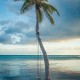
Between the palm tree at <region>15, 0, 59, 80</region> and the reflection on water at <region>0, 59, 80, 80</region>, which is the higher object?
the palm tree at <region>15, 0, 59, 80</region>

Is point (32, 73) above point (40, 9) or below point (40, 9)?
below

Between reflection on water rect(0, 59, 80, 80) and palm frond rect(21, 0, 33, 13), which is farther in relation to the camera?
reflection on water rect(0, 59, 80, 80)

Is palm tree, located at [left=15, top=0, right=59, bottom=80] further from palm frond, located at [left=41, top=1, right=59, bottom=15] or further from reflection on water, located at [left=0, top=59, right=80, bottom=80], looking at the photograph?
reflection on water, located at [left=0, top=59, right=80, bottom=80]

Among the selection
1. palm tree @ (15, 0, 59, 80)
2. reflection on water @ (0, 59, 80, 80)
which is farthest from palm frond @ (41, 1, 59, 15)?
reflection on water @ (0, 59, 80, 80)

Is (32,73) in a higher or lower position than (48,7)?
lower

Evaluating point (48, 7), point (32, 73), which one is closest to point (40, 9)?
point (48, 7)

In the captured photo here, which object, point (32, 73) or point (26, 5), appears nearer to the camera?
point (26, 5)

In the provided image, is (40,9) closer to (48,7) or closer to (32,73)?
(48,7)

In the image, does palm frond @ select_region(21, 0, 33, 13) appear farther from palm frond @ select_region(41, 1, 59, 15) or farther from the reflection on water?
the reflection on water

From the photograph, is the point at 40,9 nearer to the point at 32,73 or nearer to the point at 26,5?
the point at 26,5

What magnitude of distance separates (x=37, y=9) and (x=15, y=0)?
2.24 m

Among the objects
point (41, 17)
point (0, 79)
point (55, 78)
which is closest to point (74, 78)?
point (55, 78)

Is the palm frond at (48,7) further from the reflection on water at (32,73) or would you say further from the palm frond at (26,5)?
the reflection on water at (32,73)

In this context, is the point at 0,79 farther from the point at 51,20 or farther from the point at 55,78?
the point at 51,20
